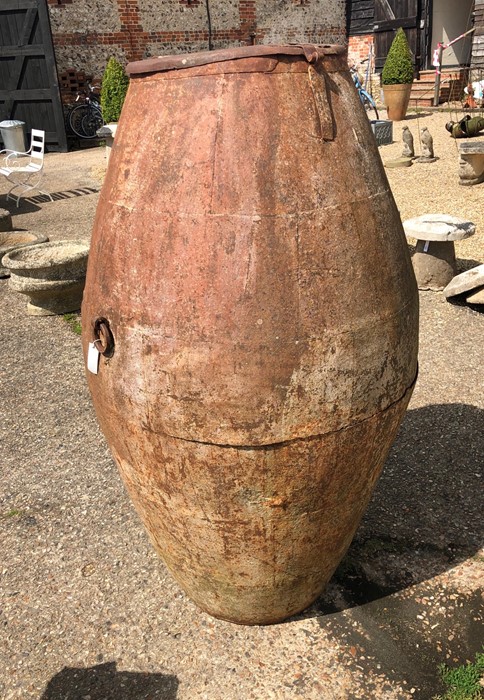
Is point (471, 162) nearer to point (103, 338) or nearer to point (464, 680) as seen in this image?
point (464, 680)

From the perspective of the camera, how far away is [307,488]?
2037 millimetres

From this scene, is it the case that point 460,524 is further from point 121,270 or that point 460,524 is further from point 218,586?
point 121,270

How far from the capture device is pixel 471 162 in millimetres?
8797

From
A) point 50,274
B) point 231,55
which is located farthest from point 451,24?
point 231,55

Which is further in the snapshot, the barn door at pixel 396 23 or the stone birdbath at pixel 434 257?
the barn door at pixel 396 23

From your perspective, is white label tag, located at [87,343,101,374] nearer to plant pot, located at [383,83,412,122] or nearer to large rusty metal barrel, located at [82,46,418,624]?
large rusty metal barrel, located at [82,46,418,624]

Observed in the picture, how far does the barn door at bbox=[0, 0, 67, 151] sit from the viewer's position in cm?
1234

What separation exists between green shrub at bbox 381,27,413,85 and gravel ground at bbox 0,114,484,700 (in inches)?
474

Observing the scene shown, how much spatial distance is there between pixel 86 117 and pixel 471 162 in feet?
31.4

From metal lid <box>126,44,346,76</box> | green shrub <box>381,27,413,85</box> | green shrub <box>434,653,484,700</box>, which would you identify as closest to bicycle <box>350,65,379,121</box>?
green shrub <box>381,27,413,85</box>

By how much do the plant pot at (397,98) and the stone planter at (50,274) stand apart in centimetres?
1068

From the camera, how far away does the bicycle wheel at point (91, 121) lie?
14664mm

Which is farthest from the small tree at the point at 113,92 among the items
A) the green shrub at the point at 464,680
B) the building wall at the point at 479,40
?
the green shrub at the point at 464,680

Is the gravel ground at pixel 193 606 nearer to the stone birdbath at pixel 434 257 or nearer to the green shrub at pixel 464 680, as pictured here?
the green shrub at pixel 464 680
